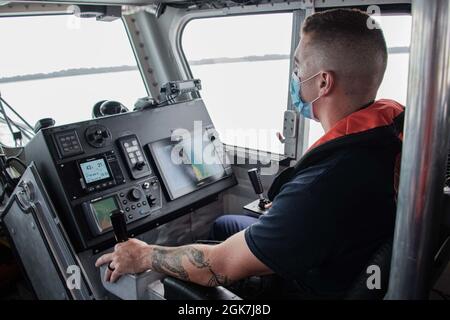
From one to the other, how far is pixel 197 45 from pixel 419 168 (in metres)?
2.75

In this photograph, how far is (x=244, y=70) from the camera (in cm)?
343

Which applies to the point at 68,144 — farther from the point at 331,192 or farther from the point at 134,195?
the point at 331,192

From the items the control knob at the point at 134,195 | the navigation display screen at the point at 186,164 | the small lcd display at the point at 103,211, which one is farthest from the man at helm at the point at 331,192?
the navigation display screen at the point at 186,164

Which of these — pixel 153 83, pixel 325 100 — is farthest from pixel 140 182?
pixel 153 83

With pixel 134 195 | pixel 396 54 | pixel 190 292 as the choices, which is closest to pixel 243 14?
pixel 396 54

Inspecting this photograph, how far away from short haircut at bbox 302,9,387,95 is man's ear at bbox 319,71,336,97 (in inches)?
0.8

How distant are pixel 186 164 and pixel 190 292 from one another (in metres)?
1.15

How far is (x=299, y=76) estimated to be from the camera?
1456 millimetres

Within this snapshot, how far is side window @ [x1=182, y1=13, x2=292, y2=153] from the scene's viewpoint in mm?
2639

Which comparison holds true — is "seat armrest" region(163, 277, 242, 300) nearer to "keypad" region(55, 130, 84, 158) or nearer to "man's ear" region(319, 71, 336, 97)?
"man's ear" region(319, 71, 336, 97)

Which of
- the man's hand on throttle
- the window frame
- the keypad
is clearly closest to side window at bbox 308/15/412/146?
the window frame

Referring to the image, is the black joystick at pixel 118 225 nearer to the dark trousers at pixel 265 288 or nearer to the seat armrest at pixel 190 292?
the seat armrest at pixel 190 292

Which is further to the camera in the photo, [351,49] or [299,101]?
[299,101]
